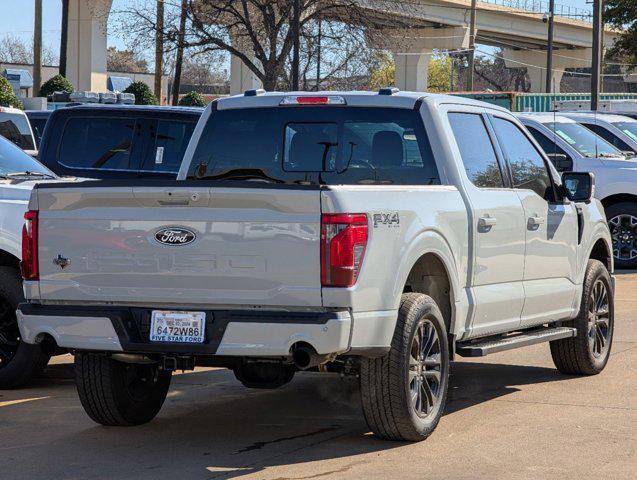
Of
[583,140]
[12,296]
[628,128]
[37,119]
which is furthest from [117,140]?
[628,128]

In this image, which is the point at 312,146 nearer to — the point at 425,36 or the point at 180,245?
the point at 180,245

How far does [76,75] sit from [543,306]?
53808 mm

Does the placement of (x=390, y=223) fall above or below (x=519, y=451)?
above

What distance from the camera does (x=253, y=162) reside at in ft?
28.1

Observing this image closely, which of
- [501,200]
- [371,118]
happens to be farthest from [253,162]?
[501,200]

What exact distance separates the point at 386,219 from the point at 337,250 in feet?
1.47

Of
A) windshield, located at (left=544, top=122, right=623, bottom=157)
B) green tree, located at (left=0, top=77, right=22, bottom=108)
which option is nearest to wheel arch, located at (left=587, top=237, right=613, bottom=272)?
windshield, located at (left=544, top=122, right=623, bottom=157)

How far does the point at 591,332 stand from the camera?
9.80 meters

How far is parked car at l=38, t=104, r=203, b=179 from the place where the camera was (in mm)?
13367

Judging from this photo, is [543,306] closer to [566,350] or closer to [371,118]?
[566,350]

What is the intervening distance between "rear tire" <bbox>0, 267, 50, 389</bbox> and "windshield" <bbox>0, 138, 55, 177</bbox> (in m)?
1.29

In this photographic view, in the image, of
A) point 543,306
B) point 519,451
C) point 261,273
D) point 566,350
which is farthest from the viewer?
point 566,350

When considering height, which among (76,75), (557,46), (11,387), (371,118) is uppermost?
(557,46)

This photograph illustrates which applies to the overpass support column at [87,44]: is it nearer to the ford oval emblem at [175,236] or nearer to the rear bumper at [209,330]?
the rear bumper at [209,330]
